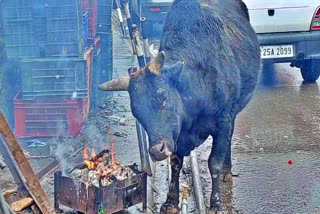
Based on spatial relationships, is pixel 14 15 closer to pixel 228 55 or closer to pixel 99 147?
pixel 99 147

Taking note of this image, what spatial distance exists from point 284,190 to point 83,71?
3.10 meters

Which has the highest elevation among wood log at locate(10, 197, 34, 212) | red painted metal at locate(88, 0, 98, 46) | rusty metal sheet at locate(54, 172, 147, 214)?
red painted metal at locate(88, 0, 98, 46)

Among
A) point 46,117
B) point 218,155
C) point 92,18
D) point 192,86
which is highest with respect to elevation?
point 92,18

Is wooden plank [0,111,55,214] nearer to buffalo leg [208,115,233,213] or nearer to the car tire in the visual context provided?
buffalo leg [208,115,233,213]

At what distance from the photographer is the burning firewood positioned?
4.75m

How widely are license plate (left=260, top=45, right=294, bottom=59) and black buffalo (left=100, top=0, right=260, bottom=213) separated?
3.97 meters

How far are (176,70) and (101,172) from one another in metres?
1.21

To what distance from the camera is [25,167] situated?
4.21 metres

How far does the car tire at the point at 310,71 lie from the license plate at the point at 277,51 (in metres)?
0.78

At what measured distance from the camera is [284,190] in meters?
5.90

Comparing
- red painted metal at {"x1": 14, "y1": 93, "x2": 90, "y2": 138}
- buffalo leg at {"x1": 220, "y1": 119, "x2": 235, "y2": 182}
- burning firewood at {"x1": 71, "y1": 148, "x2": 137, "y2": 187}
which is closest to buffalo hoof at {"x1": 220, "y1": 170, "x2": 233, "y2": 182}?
buffalo leg at {"x1": 220, "y1": 119, "x2": 235, "y2": 182}

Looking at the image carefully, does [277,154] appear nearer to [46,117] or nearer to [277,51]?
[46,117]

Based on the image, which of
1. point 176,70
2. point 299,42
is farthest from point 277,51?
point 176,70

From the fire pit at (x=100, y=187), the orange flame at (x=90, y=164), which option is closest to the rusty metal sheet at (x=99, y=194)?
the fire pit at (x=100, y=187)
